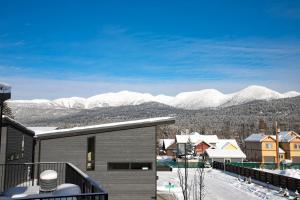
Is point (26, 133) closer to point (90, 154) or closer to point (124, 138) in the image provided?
point (90, 154)

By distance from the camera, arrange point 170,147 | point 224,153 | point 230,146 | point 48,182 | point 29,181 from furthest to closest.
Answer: point 170,147
point 230,146
point 224,153
point 29,181
point 48,182

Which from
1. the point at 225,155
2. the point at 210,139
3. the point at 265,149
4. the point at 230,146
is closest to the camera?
the point at 225,155

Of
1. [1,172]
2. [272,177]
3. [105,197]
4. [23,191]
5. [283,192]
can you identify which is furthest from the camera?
[272,177]

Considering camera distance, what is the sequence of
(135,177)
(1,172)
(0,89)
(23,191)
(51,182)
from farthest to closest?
(135,177) < (1,172) < (23,191) < (51,182) < (0,89)

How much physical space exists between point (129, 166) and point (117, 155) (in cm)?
90

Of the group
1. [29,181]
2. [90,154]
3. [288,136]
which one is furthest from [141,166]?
[288,136]

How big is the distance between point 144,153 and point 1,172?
24.3 feet

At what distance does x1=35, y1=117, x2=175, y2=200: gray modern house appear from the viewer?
18594mm

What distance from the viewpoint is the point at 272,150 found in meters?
63.3

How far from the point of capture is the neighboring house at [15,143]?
15.3 meters

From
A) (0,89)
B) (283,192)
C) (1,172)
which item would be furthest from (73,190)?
(283,192)

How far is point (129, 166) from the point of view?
739 inches

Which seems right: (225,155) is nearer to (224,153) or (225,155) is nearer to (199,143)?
(224,153)

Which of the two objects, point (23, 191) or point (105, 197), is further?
point (23, 191)
